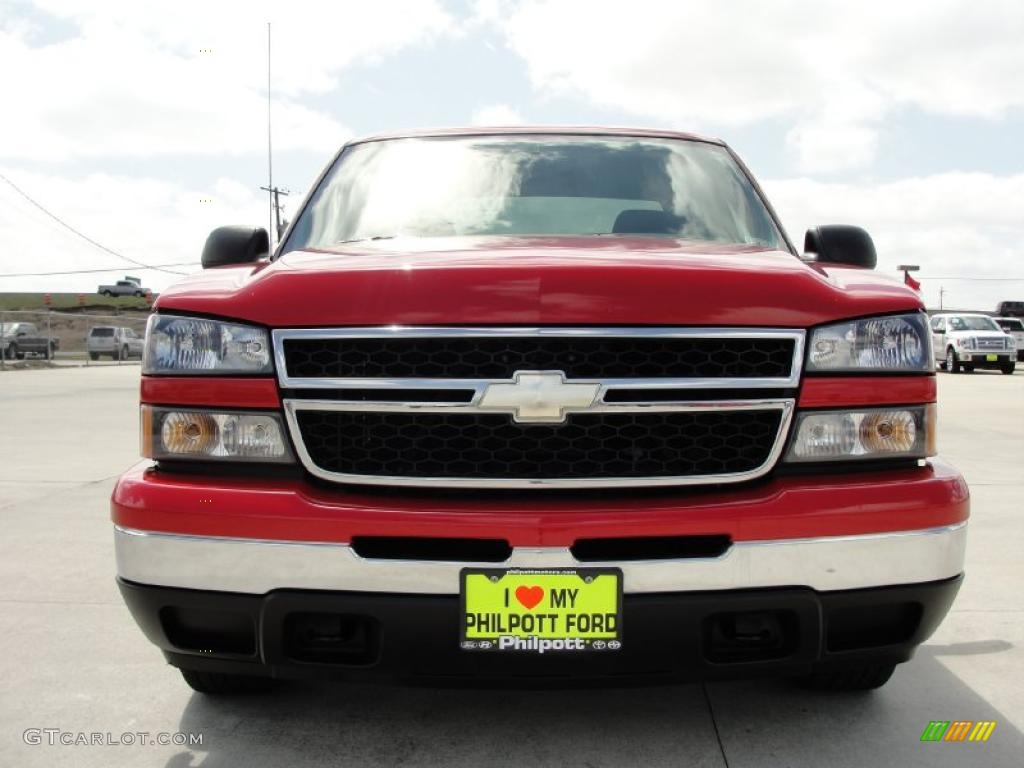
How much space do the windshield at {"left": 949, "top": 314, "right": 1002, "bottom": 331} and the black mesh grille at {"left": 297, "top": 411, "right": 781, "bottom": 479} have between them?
1187 inches

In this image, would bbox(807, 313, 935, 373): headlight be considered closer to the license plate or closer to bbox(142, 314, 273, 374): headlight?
the license plate

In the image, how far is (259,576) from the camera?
2.36m

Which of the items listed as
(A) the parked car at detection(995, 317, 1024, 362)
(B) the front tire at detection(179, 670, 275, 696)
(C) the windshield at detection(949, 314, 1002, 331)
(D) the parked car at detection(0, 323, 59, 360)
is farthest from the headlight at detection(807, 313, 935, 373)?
(A) the parked car at detection(995, 317, 1024, 362)

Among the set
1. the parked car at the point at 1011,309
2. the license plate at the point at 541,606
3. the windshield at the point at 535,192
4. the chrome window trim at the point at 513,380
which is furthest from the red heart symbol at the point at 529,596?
the parked car at the point at 1011,309

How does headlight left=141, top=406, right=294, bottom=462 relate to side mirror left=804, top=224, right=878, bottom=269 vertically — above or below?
below

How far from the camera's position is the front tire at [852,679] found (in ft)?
9.73

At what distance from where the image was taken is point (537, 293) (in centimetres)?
239

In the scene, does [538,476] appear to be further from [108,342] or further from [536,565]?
[108,342]

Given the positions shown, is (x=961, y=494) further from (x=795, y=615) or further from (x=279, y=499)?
(x=279, y=499)

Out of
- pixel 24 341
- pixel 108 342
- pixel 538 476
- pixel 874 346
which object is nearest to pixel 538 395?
pixel 538 476

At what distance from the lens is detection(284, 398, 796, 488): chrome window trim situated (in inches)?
94.0

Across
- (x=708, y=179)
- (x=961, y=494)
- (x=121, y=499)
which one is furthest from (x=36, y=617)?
(x=961, y=494)

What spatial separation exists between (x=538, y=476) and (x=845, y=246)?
1.72 metres

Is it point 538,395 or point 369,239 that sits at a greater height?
point 369,239
